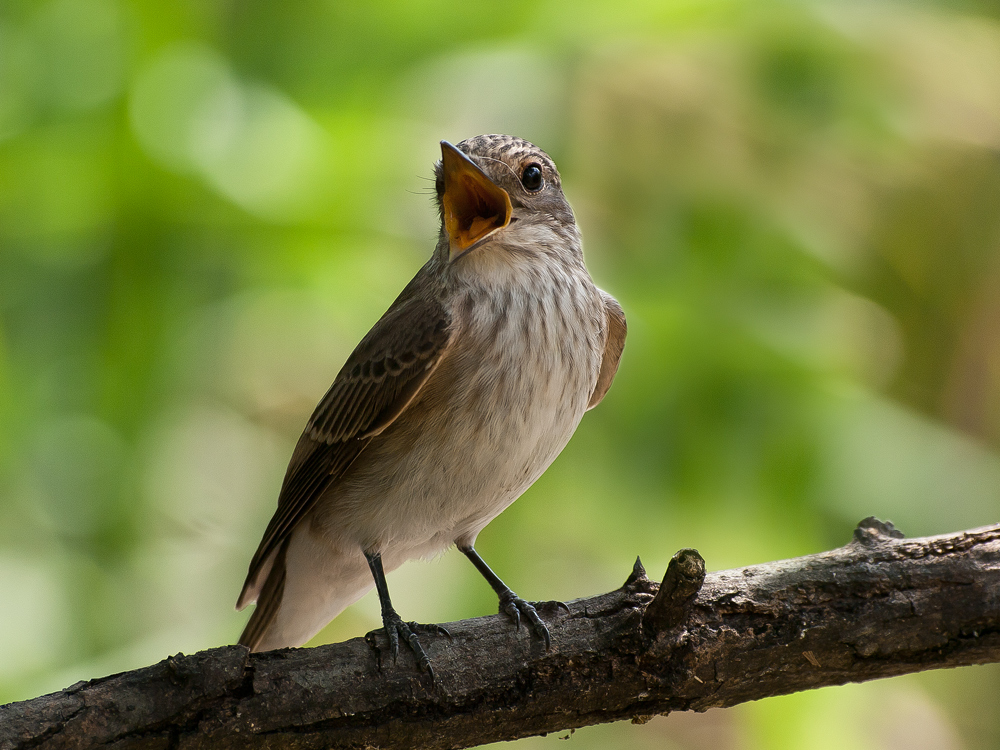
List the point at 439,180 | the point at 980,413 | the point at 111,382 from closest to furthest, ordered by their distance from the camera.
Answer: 1. the point at 439,180
2. the point at 111,382
3. the point at 980,413

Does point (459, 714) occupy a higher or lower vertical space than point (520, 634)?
lower

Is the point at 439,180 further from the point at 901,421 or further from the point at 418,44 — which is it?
the point at 901,421

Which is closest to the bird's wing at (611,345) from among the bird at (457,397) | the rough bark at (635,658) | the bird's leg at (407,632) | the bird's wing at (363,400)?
the bird at (457,397)

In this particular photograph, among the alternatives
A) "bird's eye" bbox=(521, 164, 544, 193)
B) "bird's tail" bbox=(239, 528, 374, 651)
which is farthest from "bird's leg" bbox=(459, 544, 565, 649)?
"bird's eye" bbox=(521, 164, 544, 193)

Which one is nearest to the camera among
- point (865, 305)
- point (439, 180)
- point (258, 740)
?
point (258, 740)

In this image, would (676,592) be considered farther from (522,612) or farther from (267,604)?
(267,604)

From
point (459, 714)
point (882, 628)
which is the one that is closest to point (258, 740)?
point (459, 714)

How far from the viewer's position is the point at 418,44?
5516 mm

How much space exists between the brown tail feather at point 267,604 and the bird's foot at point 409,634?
896mm

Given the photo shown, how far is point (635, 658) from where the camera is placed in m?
2.66

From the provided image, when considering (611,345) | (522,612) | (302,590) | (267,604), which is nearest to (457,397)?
(522,612)

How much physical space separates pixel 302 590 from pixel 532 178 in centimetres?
170

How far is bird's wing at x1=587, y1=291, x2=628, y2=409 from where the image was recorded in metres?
3.50

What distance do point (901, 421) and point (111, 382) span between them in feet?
13.7
